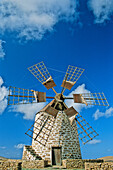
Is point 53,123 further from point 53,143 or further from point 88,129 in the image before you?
point 88,129

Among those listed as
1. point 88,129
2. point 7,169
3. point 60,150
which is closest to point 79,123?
point 88,129

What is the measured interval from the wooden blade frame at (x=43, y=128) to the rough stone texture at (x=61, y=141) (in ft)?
0.25

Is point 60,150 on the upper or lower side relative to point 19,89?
lower

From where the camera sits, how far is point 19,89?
1284cm

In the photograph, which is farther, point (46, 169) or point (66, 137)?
point (66, 137)

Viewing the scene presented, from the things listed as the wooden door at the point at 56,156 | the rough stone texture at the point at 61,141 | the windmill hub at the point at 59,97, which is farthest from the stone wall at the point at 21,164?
the windmill hub at the point at 59,97

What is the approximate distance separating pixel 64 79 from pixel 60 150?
5.85 metres

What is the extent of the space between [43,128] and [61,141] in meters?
1.76

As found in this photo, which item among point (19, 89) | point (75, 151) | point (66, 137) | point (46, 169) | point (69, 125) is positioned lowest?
point (46, 169)

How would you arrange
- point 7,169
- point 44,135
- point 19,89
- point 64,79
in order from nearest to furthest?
1. point 7,169
2. point 44,135
3. point 19,89
4. point 64,79

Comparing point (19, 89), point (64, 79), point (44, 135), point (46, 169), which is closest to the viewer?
point (46, 169)

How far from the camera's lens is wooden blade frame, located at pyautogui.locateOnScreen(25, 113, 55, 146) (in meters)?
11.8

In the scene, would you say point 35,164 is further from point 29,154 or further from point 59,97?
point 59,97

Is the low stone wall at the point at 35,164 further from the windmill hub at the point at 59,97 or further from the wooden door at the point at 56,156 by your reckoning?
the windmill hub at the point at 59,97
